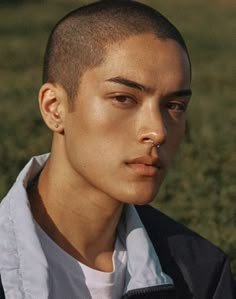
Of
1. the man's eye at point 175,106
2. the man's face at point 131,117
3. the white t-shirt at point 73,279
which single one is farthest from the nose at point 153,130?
the white t-shirt at point 73,279

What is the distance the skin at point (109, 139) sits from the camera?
472 centimetres

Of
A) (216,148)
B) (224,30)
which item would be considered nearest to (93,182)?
(216,148)

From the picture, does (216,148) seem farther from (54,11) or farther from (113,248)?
(54,11)

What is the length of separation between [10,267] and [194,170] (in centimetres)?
500

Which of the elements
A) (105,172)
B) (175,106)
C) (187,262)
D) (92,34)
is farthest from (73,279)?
(92,34)

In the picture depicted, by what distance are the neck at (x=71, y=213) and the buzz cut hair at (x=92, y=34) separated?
321mm

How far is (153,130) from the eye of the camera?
185 inches

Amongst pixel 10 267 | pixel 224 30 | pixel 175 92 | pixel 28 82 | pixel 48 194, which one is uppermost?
pixel 224 30

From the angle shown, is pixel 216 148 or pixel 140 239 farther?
pixel 216 148

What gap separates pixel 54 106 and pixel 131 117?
1.18 feet

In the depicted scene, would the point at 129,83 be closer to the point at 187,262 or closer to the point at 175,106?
the point at 175,106

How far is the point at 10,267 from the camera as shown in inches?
179

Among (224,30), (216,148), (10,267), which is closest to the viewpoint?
(10,267)

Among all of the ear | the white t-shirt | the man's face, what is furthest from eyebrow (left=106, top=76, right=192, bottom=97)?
the white t-shirt
